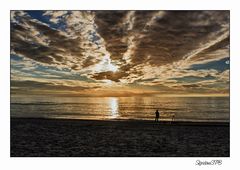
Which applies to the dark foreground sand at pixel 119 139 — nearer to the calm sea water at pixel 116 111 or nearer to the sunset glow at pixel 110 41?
the sunset glow at pixel 110 41

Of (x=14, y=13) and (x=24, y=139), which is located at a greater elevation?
(x=14, y=13)

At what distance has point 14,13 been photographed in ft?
70.7

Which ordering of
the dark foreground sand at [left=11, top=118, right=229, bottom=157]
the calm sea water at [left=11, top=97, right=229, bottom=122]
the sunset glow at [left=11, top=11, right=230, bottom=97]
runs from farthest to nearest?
the calm sea water at [left=11, top=97, right=229, bottom=122]
the sunset glow at [left=11, top=11, right=230, bottom=97]
the dark foreground sand at [left=11, top=118, right=229, bottom=157]

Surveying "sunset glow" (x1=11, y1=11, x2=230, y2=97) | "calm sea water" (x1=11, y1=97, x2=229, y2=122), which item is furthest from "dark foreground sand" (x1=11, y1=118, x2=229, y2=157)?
"calm sea water" (x1=11, y1=97, x2=229, y2=122)

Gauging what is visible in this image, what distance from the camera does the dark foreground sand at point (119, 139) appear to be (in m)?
18.4

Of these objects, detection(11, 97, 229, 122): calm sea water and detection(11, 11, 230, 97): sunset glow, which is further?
detection(11, 97, 229, 122): calm sea water

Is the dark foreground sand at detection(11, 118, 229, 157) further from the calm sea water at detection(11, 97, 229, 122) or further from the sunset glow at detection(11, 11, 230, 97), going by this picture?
the calm sea water at detection(11, 97, 229, 122)

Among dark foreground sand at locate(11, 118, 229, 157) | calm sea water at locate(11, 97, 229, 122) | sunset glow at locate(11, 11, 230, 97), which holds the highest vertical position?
sunset glow at locate(11, 11, 230, 97)

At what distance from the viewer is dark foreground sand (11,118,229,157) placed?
18.4 meters

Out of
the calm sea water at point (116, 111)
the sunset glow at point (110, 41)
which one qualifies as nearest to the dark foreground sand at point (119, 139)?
the sunset glow at point (110, 41)

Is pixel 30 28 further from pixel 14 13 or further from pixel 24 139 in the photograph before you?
pixel 24 139

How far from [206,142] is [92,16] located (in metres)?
11.0

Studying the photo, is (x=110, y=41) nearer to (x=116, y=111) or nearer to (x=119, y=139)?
(x=119, y=139)

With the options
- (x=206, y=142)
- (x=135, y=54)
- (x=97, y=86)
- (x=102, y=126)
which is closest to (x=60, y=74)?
(x=97, y=86)
